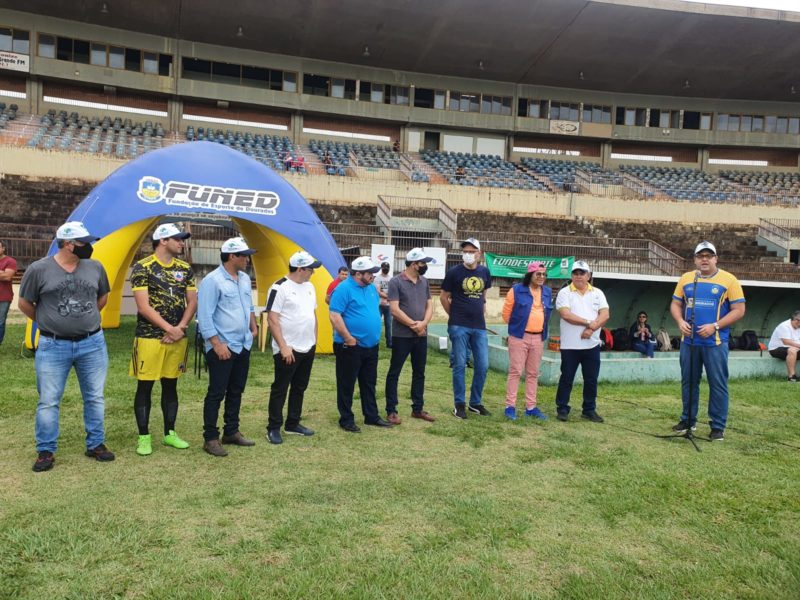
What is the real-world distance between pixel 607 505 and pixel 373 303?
294 centimetres

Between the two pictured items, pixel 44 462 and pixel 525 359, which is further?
pixel 525 359

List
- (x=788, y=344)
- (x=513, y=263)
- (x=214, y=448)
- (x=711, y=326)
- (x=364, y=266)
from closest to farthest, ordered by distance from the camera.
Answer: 1. (x=214, y=448)
2. (x=364, y=266)
3. (x=711, y=326)
4. (x=788, y=344)
5. (x=513, y=263)

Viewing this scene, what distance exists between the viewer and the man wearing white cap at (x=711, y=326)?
5.93 metres

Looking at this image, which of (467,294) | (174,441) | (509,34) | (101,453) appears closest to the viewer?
(101,453)

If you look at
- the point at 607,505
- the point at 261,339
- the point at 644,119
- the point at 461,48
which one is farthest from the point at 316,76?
the point at 607,505

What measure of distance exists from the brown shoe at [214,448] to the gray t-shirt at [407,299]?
2.15m

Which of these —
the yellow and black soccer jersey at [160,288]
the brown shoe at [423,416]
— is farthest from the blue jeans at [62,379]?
the brown shoe at [423,416]

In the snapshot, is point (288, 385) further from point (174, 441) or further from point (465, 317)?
point (465, 317)

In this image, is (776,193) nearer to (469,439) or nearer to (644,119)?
(644,119)

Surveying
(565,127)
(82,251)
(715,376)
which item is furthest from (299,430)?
(565,127)

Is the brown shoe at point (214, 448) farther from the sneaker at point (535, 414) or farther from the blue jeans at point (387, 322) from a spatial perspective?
the blue jeans at point (387, 322)

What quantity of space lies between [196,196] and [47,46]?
24.6 metres

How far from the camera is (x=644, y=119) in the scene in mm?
35500

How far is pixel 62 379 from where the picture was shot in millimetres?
4480
